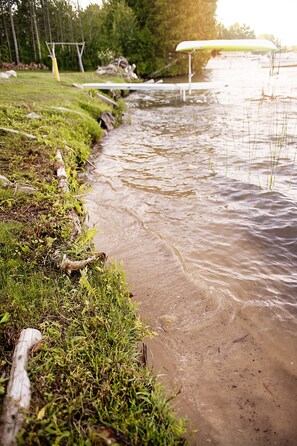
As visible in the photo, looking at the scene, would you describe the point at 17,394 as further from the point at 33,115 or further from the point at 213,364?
the point at 33,115

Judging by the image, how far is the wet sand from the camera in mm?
2342

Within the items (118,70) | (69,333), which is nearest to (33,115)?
(69,333)

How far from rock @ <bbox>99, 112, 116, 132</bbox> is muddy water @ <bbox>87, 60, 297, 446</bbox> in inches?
91.6

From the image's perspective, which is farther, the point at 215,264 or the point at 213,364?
the point at 215,264

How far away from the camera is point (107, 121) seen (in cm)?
1238

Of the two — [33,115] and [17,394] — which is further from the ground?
[33,115]

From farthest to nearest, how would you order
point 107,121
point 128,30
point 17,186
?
point 128,30, point 107,121, point 17,186

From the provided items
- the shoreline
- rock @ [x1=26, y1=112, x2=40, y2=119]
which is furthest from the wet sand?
rock @ [x1=26, y1=112, x2=40, y2=119]

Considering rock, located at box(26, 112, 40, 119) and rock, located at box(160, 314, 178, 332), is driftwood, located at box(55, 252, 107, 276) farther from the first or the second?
rock, located at box(26, 112, 40, 119)

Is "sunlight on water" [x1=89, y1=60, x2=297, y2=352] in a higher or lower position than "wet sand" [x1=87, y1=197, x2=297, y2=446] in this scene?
higher

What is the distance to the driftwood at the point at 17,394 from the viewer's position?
6.02 ft

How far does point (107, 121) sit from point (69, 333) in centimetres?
1110

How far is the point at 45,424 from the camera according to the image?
1.90m

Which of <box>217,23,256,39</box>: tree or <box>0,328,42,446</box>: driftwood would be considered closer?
<box>0,328,42,446</box>: driftwood
